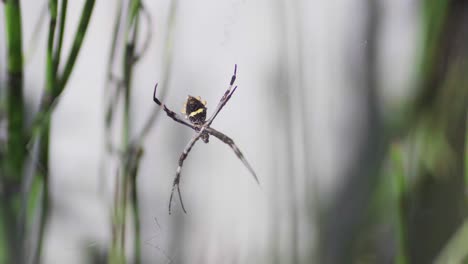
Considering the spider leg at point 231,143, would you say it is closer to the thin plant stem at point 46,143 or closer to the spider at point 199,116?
the spider at point 199,116

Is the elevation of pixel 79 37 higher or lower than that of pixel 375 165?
higher

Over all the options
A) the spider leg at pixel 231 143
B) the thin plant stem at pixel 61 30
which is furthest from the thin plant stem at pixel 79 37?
the spider leg at pixel 231 143

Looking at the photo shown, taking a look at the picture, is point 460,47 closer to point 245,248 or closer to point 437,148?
point 437,148

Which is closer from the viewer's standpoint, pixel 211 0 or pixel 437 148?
pixel 211 0

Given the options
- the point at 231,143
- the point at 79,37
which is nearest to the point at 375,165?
the point at 231,143

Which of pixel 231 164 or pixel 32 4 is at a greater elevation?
pixel 32 4

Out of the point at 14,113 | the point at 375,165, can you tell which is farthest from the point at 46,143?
the point at 375,165

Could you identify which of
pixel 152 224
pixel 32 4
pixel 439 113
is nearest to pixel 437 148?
pixel 439 113

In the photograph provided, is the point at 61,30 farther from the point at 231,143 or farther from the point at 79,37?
the point at 231,143

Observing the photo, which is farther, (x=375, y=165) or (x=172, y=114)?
(x=375, y=165)
